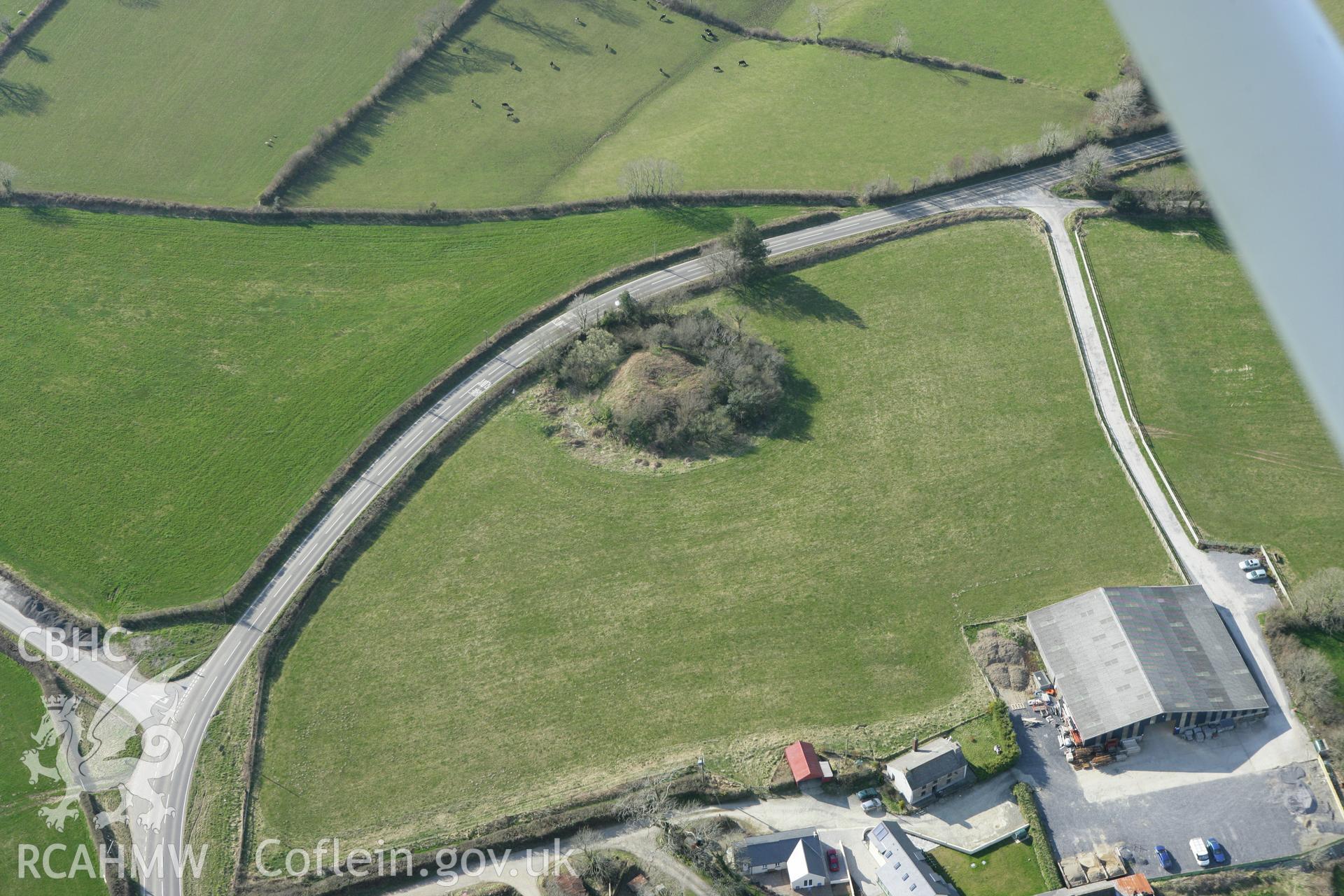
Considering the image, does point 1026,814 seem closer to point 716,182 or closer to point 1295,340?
point 1295,340

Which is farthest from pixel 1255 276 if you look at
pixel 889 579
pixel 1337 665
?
pixel 1337 665

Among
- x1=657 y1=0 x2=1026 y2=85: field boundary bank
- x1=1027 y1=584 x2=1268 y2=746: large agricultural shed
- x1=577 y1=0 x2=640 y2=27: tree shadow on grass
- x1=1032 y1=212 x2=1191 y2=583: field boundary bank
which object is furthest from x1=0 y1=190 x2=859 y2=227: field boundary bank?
x1=1027 y1=584 x2=1268 y2=746: large agricultural shed

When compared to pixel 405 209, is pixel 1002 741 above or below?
below

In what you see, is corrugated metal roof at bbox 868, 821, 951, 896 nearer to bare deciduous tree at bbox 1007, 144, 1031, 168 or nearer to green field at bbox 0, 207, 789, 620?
green field at bbox 0, 207, 789, 620

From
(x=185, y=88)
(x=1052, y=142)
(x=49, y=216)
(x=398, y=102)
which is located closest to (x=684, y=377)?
(x=1052, y=142)

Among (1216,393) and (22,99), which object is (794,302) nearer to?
(1216,393)

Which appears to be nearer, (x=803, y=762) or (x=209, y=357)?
(x=803, y=762)

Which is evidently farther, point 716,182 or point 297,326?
point 716,182
